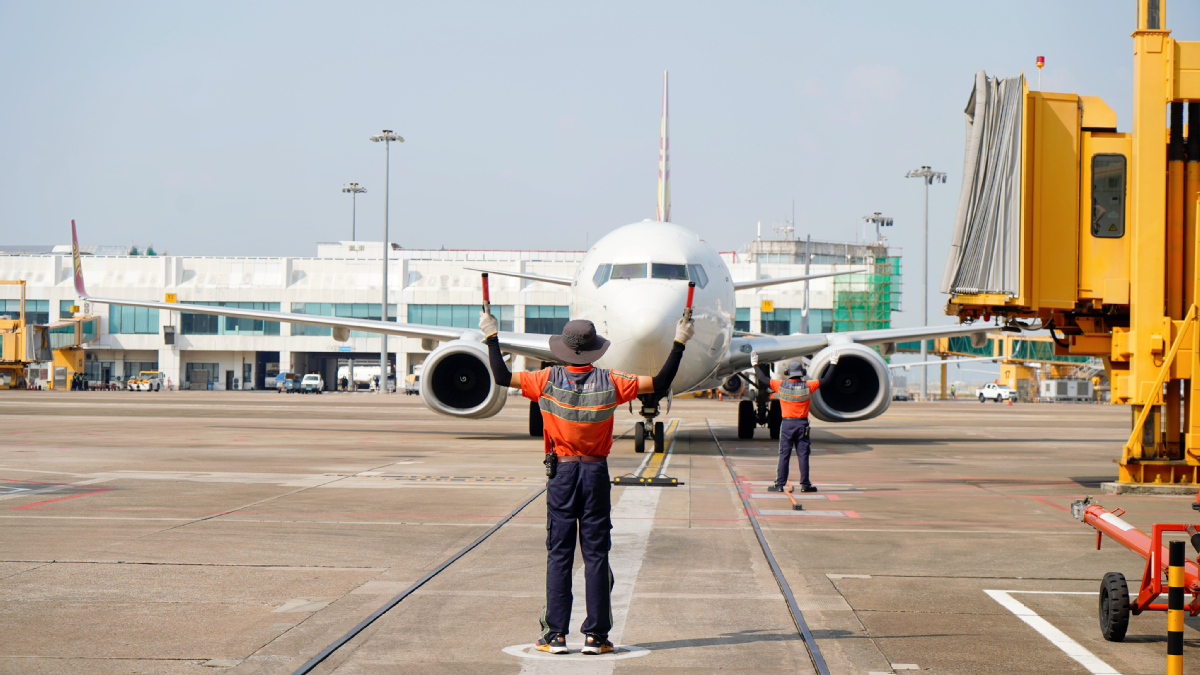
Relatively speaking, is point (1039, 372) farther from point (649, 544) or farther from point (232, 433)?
point (649, 544)

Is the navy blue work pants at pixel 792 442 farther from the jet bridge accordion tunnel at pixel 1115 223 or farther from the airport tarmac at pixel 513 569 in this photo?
the jet bridge accordion tunnel at pixel 1115 223

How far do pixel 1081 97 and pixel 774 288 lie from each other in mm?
66382

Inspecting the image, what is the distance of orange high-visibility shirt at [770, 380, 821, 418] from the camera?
41.9ft

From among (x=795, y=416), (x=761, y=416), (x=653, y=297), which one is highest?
(x=653, y=297)

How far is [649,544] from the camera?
356 inches

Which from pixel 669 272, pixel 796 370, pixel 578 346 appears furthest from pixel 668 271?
pixel 578 346

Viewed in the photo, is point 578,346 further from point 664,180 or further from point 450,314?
point 450,314

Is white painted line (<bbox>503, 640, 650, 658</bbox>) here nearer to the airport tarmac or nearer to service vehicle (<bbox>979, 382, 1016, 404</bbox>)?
the airport tarmac

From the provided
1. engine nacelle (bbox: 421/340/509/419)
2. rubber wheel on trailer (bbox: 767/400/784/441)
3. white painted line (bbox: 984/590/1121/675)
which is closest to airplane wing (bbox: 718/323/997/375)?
rubber wheel on trailer (bbox: 767/400/784/441)

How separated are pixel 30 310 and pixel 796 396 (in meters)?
81.0

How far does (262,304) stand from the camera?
260 feet

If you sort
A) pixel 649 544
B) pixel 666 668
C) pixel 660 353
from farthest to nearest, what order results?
pixel 660 353
pixel 649 544
pixel 666 668

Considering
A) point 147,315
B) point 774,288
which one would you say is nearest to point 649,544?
point 774,288

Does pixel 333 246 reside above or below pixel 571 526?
above
